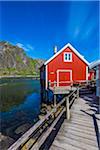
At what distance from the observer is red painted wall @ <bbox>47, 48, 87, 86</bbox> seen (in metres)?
19.9

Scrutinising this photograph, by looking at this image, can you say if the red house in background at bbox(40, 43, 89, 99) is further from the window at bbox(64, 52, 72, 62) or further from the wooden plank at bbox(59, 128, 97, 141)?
the wooden plank at bbox(59, 128, 97, 141)

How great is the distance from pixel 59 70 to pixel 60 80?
1.26 meters

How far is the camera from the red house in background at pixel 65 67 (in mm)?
19859

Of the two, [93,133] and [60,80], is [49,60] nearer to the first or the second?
[60,80]

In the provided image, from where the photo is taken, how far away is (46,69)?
64.7ft

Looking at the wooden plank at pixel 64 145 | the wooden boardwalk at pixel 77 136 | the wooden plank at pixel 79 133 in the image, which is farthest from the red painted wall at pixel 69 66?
the wooden plank at pixel 64 145

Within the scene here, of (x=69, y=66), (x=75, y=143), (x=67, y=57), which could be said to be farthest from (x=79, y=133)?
(x=67, y=57)

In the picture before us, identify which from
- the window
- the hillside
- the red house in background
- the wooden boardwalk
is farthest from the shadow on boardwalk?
the hillside

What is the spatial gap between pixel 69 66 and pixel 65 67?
54cm

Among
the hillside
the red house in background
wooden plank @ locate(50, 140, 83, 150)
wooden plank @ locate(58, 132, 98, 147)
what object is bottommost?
wooden plank @ locate(50, 140, 83, 150)

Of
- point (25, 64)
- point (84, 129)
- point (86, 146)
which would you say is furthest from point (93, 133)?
point (25, 64)

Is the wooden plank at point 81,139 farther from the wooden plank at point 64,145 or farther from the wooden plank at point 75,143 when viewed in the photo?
the wooden plank at point 64,145

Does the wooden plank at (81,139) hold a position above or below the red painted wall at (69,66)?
below

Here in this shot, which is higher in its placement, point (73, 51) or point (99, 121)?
point (73, 51)
